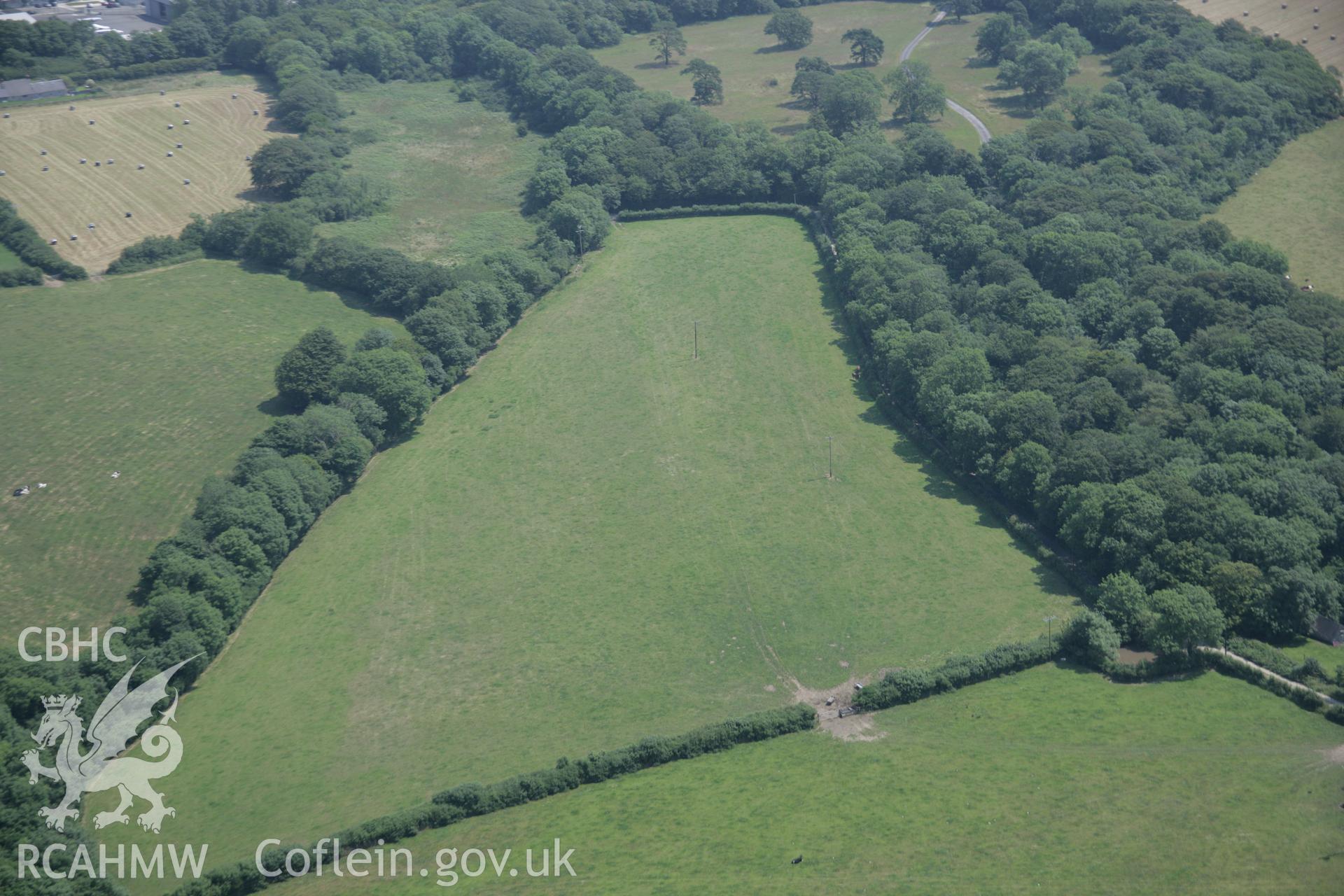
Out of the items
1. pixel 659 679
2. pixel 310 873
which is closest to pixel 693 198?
pixel 659 679

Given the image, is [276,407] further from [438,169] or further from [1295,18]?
[1295,18]

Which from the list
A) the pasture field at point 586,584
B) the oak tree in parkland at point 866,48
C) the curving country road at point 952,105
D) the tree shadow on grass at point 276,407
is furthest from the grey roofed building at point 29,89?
the curving country road at point 952,105

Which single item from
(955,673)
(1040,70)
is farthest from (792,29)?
(955,673)

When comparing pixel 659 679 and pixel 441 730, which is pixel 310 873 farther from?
pixel 659 679

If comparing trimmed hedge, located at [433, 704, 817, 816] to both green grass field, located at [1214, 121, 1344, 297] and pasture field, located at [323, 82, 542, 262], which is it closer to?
pasture field, located at [323, 82, 542, 262]

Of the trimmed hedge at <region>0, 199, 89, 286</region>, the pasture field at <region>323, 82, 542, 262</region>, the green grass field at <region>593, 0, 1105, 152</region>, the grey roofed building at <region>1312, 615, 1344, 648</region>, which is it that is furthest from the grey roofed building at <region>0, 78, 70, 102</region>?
the grey roofed building at <region>1312, 615, 1344, 648</region>
